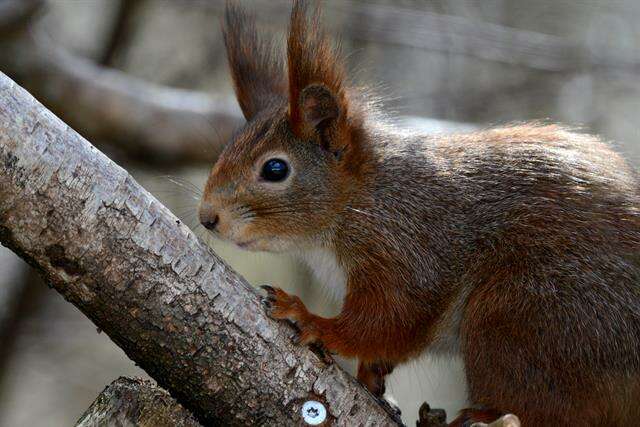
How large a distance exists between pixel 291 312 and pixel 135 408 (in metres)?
0.46

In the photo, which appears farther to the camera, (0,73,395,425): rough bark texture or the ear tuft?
the ear tuft

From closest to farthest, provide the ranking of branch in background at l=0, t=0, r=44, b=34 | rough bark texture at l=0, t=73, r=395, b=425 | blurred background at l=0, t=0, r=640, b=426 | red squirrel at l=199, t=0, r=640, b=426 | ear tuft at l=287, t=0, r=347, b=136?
rough bark texture at l=0, t=73, r=395, b=425
red squirrel at l=199, t=0, r=640, b=426
ear tuft at l=287, t=0, r=347, b=136
branch in background at l=0, t=0, r=44, b=34
blurred background at l=0, t=0, r=640, b=426

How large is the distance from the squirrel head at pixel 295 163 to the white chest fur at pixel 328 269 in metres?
0.06

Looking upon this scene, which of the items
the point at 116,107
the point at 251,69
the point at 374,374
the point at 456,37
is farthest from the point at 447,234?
the point at 456,37

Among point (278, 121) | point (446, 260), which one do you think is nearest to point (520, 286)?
point (446, 260)

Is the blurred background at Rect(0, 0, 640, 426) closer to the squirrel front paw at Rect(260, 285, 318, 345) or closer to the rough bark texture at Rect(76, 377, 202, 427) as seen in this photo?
the squirrel front paw at Rect(260, 285, 318, 345)

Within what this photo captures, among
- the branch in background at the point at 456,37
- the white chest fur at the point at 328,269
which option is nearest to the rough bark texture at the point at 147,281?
the white chest fur at the point at 328,269

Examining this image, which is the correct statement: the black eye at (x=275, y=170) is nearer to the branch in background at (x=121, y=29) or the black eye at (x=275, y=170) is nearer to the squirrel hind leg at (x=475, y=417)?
the squirrel hind leg at (x=475, y=417)

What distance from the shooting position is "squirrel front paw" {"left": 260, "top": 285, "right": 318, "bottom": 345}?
228 cm

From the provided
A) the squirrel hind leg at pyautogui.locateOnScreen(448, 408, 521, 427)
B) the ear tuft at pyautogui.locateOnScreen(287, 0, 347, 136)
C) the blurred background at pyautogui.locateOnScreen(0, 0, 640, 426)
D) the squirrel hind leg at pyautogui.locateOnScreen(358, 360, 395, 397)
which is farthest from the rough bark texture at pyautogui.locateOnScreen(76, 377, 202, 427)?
the blurred background at pyautogui.locateOnScreen(0, 0, 640, 426)

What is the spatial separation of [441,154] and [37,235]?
1.45 m

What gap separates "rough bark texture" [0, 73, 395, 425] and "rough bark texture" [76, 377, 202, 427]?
0.03m

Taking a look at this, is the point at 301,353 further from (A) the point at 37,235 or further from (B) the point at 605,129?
(B) the point at 605,129

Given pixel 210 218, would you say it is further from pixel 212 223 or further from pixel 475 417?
pixel 475 417
